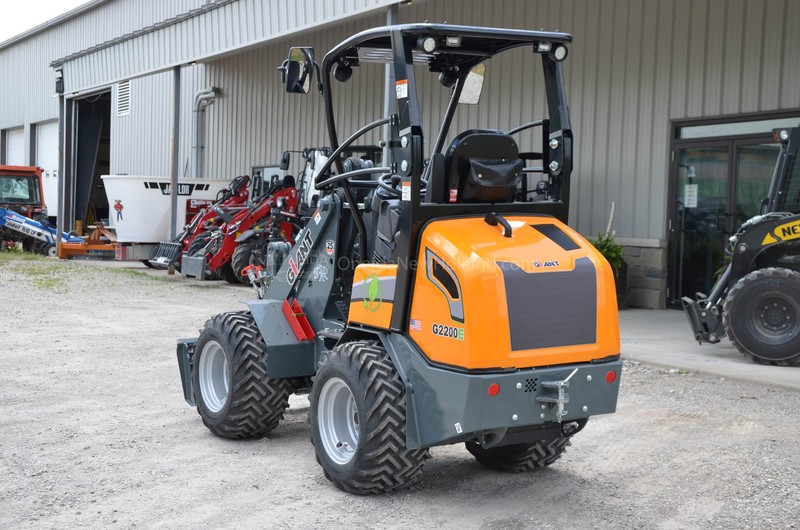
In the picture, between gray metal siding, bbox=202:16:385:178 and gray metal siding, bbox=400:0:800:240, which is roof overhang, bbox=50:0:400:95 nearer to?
gray metal siding, bbox=202:16:385:178

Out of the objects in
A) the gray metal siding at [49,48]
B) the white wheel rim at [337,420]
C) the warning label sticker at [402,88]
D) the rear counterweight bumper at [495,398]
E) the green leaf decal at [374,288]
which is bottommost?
the white wheel rim at [337,420]

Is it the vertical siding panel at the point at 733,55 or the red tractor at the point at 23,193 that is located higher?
the vertical siding panel at the point at 733,55

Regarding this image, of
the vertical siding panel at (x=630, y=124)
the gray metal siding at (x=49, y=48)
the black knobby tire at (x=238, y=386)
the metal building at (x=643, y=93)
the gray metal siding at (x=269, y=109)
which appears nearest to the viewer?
the black knobby tire at (x=238, y=386)

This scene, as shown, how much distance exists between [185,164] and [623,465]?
2177 cm

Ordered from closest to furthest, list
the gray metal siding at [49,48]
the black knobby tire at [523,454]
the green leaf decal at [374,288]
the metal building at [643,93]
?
the green leaf decal at [374,288]
the black knobby tire at [523,454]
the metal building at [643,93]
the gray metal siding at [49,48]

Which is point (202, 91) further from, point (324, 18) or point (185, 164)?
point (324, 18)

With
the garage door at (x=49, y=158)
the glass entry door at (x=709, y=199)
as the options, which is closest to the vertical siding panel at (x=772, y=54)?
the glass entry door at (x=709, y=199)

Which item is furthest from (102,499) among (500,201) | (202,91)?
(202,91)

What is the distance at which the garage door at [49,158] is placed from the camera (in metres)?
33.8

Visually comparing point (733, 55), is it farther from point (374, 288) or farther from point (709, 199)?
point (374, 288)

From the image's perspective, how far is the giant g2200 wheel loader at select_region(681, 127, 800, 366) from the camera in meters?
9.09

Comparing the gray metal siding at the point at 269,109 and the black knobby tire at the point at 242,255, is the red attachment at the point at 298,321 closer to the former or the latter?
the black knobby tire at the point at 242,255

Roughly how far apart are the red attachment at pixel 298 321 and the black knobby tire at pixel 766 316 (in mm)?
4931

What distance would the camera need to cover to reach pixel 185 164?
26.0 meters
